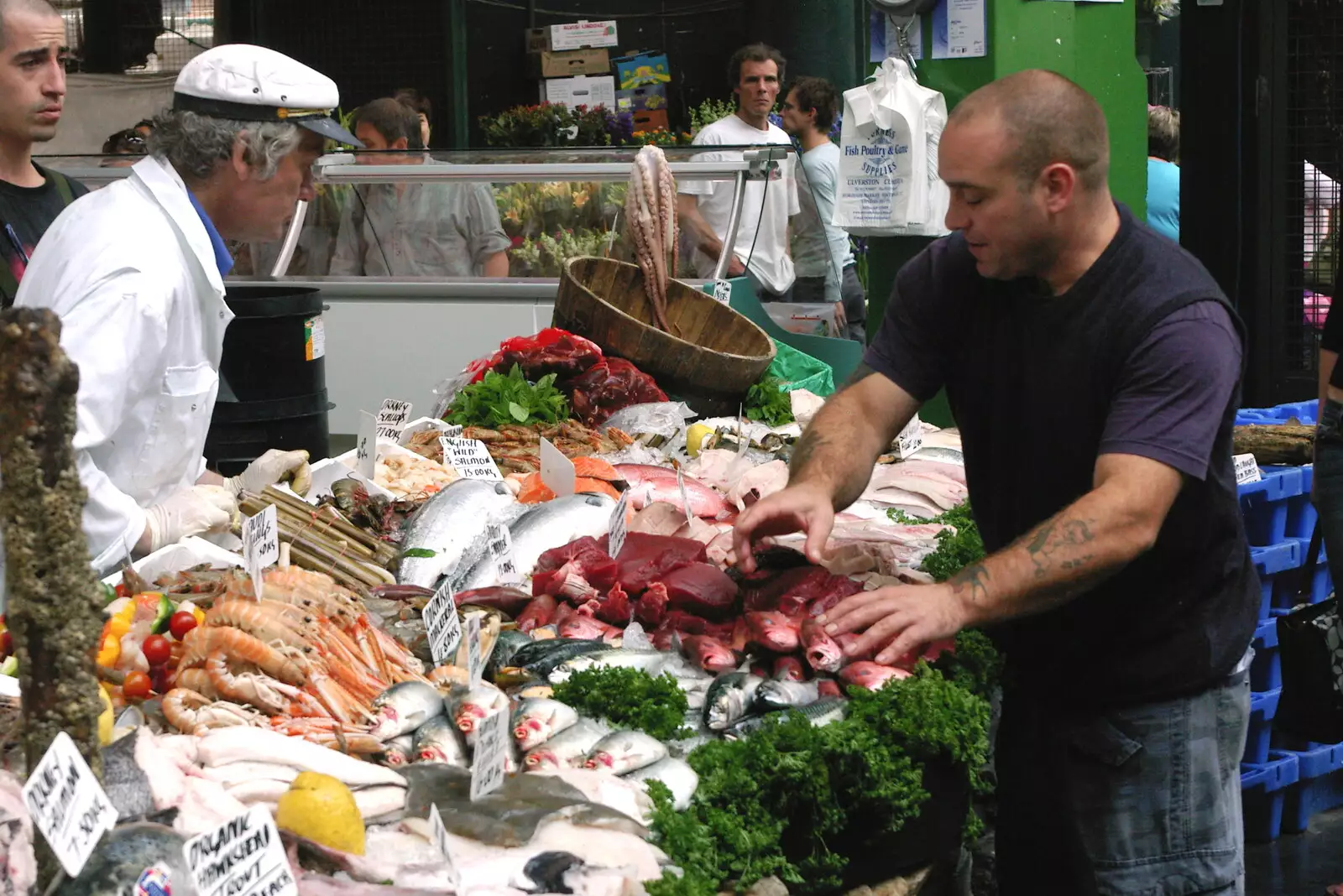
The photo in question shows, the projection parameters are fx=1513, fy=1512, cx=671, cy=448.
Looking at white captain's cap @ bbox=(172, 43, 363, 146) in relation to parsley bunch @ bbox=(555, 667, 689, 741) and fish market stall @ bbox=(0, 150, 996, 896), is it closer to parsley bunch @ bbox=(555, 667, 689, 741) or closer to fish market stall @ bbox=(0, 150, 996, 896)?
fish market stall @ bbox=(0, 150, 996, 896)

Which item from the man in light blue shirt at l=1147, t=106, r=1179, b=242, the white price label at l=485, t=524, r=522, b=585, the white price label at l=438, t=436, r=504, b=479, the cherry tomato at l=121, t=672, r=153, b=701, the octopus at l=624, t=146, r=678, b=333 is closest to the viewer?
the cherry tomato at l=121, t=672, r=153, b=701

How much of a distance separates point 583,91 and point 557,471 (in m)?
10.9

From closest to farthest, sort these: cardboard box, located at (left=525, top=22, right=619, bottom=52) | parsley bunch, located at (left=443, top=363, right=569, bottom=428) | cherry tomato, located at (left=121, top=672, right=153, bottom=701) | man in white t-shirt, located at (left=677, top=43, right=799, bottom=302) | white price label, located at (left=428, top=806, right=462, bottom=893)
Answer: white price label, located at (left=428, top=806, right=462, bottom=893), cherry tomato, located at (left=121, top=672, right=153, bottom=701), parsley bunch, located at (left=443, top=363, right=569, bottom=428), man in white t-shirt, located at (left=677, top=43, right=799, bottom=302), cardboard box, located at (left=525, top=22, right=619, bottom=52)

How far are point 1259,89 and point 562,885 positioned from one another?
7.18 metres

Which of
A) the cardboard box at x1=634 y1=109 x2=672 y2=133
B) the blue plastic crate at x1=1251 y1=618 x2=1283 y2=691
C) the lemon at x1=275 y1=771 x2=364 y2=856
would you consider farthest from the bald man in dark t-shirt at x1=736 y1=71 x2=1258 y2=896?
the cardboard box at x1=634 y1=109 x2=672 y2=133

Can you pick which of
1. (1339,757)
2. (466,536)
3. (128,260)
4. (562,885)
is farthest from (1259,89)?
(562,885)

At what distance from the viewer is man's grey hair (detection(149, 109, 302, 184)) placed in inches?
153

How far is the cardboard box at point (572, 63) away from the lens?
14.7m

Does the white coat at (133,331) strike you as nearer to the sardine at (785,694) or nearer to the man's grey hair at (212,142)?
the man's grey hair at (212,142)

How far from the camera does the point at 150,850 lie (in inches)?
77.9

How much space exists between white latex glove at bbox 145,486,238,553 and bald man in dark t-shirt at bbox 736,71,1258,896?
55.9 inches

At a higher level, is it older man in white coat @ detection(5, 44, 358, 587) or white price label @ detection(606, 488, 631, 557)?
older man in white coat @ detection(5, 44, 358, 587)

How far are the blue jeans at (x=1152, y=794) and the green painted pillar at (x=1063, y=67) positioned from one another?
4052 mm

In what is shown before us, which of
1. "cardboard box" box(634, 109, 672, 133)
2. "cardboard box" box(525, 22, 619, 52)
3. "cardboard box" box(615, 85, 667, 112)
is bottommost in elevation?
"cardboard box" box(634, 109, 672, 133)
